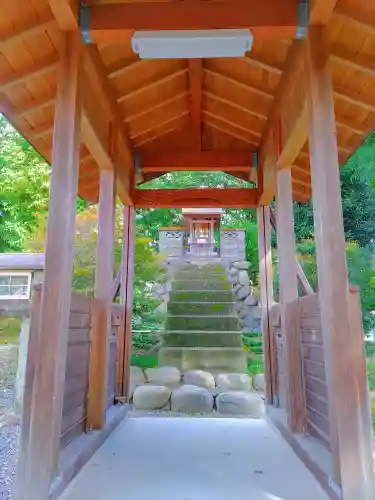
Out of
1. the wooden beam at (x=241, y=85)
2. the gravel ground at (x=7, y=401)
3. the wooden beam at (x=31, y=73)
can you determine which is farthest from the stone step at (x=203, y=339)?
the wooden beam at (x=31, y=73)

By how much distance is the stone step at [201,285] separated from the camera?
8922mm

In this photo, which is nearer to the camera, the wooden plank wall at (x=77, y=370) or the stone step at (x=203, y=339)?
the wooden plank wall at (x=77, y=370)

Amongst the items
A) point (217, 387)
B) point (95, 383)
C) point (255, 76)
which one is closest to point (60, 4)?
point (255, 76)

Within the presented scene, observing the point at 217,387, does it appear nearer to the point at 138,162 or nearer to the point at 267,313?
the point at 267,313

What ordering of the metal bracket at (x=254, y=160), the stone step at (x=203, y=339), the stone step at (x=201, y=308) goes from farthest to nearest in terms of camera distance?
the stone step at (x=201, y=308) < the stone step at (x=203, y=339) < the metal bracket at (x=254, y=160)

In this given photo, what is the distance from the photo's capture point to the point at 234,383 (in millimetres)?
6012

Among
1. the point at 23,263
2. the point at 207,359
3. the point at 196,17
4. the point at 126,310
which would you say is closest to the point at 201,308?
the point at 207,359

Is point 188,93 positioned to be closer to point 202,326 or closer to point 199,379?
point 199,379

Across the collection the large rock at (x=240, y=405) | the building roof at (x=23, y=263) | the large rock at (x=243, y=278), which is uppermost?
the large rock at (x=243, y=278)

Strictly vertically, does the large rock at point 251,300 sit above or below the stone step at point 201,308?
above

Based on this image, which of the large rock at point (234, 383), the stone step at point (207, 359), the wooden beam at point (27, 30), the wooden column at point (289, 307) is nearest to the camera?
the wooden beam at point (27, 30)

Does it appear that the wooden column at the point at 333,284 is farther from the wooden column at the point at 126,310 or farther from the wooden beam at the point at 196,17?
the wooden column at the point at 126,310

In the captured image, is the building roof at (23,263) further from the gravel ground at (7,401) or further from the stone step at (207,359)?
the stone step at (207,359)

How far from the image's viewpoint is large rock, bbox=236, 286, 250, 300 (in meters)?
10.1
